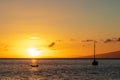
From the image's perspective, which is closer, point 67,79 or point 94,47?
point 67,79

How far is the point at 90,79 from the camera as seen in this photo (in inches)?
3054

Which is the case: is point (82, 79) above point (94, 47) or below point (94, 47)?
below

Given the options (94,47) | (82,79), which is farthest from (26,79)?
A: (94,47)

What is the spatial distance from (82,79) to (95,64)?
8578cm

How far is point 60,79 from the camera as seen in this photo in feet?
254

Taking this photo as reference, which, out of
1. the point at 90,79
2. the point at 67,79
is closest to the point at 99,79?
the point at 90,79

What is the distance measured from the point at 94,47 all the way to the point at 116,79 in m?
80.2

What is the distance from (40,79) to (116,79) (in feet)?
54.6

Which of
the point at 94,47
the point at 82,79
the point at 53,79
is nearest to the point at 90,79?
the point at 82,79

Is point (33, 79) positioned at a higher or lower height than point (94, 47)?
lower

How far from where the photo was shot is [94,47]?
157 m

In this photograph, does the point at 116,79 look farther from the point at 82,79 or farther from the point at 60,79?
the point at 60,79

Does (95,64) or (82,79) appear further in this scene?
(95,64)

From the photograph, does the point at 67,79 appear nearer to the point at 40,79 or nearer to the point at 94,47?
the point at 40,79
